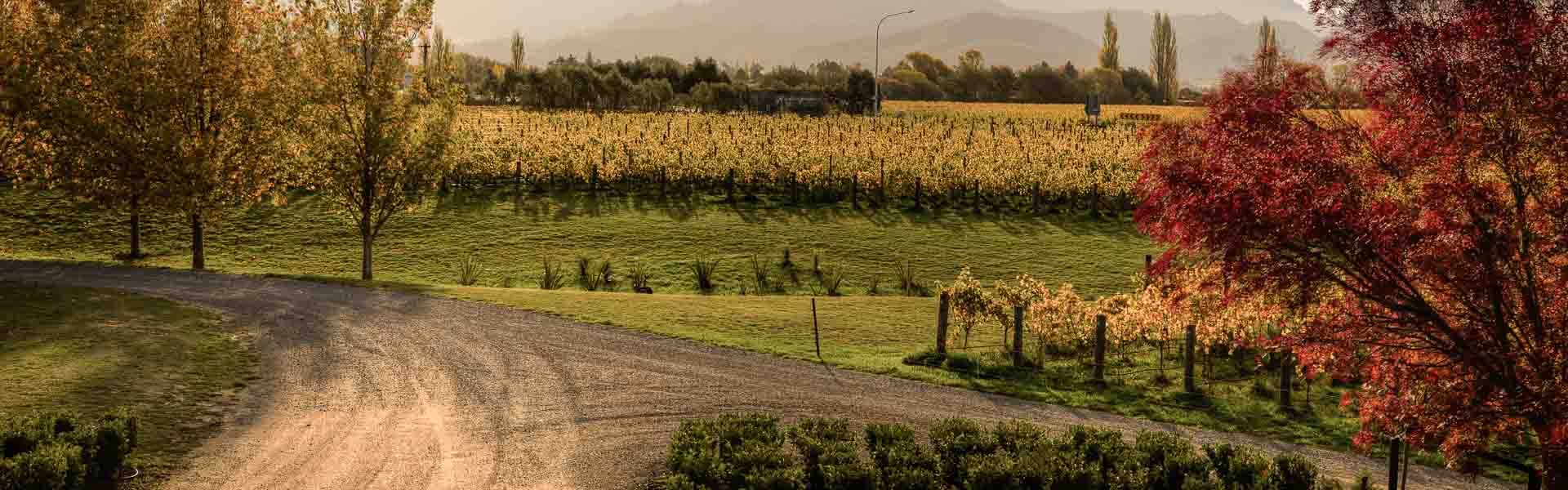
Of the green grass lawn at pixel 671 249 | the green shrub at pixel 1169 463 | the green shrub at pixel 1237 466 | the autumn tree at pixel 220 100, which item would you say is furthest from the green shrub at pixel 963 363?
the autumn tree at pixel 220 100

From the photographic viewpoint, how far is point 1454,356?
13117 millimetres

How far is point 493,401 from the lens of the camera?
21141 mm

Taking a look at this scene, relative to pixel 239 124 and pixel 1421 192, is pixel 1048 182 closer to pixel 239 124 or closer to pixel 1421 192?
pixel 239 124

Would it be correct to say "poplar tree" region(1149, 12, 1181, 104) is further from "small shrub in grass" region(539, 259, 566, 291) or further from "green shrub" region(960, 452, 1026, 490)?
→ "green shrub" region(960, 452, 1026, 490)

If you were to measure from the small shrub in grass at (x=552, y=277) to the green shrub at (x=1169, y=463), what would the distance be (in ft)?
81.3

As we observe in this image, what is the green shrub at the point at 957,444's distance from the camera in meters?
17.0

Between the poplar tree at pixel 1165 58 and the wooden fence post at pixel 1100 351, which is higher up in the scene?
the poplar tree at pixel 1165 58

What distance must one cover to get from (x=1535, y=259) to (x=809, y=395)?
13.0 m

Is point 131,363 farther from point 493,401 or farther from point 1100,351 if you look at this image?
point 1100,351

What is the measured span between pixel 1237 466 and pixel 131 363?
21220 millimetres

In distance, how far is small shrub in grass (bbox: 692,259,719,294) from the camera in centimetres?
3969

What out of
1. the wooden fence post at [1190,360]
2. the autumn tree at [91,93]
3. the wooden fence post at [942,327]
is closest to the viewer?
the wooden fence post at [1190,360]

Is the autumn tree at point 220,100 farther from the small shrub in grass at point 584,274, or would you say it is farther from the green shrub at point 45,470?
the green shrub at point 45,470

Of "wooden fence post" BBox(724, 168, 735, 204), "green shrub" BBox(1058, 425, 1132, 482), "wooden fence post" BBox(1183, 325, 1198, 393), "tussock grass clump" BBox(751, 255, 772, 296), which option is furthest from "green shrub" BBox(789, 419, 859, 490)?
"wooden fence post" BBox(724, 168, 735, 204)
